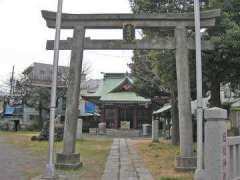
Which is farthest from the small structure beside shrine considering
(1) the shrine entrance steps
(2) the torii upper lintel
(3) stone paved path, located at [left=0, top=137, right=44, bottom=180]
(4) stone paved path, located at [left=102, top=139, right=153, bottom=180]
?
(2) the torii upper lintel

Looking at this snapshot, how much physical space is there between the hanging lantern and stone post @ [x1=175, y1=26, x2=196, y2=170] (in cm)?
143

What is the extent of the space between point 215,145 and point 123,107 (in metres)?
35.5

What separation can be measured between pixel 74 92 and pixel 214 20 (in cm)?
503

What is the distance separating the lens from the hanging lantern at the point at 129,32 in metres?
13.1

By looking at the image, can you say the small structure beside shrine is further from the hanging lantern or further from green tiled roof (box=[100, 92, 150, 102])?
the hanging lantern

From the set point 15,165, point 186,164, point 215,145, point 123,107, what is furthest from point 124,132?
point 215,145

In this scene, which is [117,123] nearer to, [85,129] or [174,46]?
[85,129]

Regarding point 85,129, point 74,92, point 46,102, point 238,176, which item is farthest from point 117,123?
point 238,176

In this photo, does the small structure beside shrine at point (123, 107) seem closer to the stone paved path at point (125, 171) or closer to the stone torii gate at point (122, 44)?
the stone paved path at point (125, 171)

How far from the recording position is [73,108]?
12953mm

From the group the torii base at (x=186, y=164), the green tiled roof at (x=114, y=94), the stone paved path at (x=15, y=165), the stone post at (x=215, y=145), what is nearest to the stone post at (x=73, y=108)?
the stone paved path at (x=15, y=165)

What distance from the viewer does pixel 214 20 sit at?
12.8m

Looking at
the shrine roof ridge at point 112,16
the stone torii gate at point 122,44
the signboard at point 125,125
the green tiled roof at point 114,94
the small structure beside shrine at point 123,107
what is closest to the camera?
the stone torii gate at point 122,44

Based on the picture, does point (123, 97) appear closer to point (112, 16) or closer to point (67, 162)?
point (112, 16)
